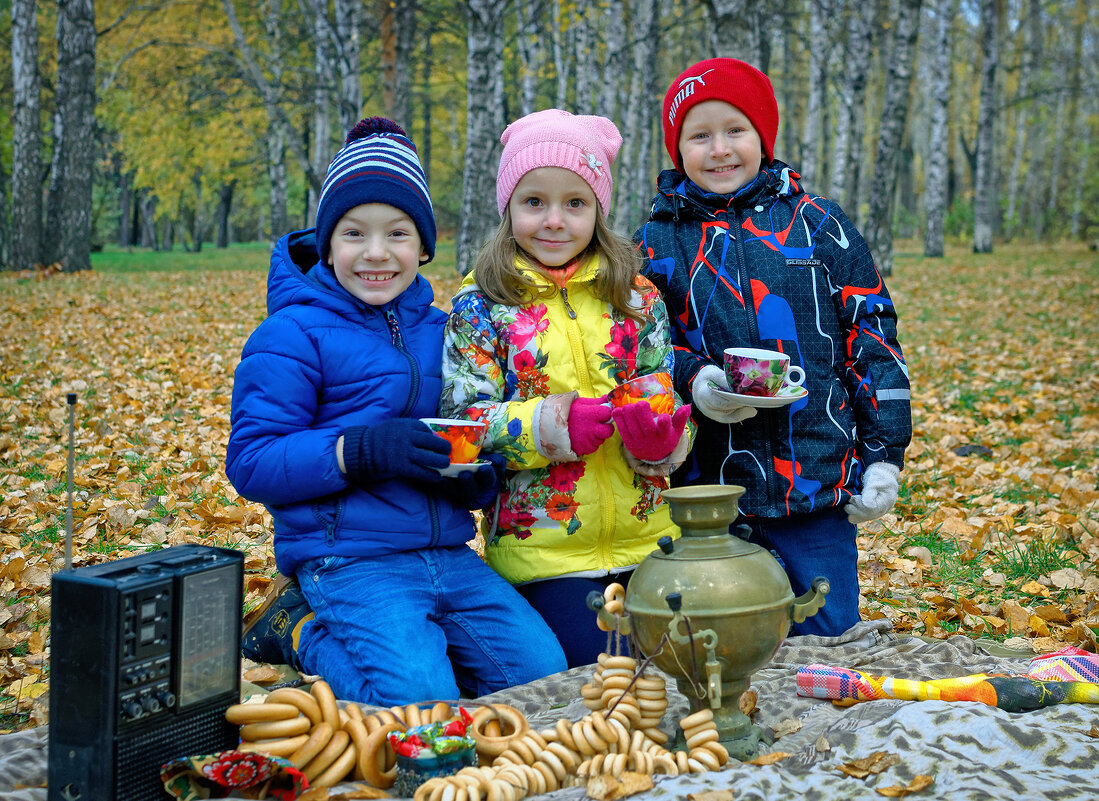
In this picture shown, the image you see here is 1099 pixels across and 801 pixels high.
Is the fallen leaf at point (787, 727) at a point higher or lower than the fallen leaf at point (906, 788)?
lower

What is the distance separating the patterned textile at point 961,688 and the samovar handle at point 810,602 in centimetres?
40

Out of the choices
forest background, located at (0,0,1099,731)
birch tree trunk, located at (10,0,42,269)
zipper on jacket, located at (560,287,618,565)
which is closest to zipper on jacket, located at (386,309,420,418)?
zipper on jacket, located at (560,287,618,565)

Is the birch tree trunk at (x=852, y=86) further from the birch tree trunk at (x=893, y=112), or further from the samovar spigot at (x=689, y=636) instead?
the samovar spigot at (x=689, y=636)

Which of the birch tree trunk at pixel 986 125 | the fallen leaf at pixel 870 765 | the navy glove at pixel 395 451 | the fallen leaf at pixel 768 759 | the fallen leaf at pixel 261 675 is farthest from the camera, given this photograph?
the birch tree trunk at pixel 986 125

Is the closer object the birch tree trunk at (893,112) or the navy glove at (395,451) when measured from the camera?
the navy glove at (395,451)

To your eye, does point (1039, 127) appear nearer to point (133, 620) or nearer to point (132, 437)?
point (132, 437)

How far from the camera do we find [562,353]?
3.09 metres

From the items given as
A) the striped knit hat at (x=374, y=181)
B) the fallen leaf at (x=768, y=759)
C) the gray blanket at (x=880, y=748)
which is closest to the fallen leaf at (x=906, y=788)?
the gray blanket at (x=880, y=748)

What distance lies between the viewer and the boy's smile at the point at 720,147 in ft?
10.7

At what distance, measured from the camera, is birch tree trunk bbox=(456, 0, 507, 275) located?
11453 millimetres

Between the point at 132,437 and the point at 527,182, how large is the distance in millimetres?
4077

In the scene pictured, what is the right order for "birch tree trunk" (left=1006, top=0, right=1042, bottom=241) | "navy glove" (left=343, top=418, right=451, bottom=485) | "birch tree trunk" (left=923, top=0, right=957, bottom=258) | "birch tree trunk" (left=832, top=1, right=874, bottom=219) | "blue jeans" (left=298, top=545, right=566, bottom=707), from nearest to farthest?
"navy glove" (left=343, top=418, right=451, bottom=485), "blue jeans" (left=298, top=545, right=566, bottom=707), "birch tree trunk" (left=832, top=1, right=874, bottom=219), "birch tree trunk" (left=923, top=0, right=957, bottom=258), "birch tree trunk" (left=1006, top=0, right=1042, bottom=241)

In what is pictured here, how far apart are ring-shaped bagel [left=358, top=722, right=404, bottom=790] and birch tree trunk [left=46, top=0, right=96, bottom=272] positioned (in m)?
15.4

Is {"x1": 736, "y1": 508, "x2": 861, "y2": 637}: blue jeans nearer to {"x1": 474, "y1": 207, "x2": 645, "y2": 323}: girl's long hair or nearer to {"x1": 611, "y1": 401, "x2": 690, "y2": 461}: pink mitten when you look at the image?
{"x1": 611, "y1": 401, "x2": 690, "y2": 461}: pink mitten
